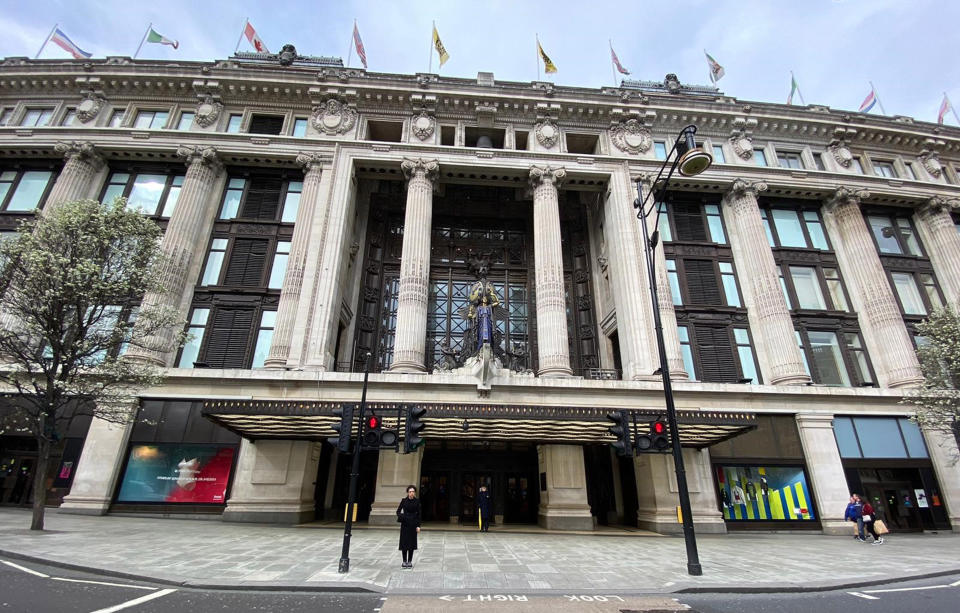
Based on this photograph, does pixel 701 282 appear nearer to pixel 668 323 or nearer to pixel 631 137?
pixel 668 323

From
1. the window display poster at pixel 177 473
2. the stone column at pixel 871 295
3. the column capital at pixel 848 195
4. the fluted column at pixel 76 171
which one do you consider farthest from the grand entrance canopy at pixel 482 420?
the column capital at pixel 848 195

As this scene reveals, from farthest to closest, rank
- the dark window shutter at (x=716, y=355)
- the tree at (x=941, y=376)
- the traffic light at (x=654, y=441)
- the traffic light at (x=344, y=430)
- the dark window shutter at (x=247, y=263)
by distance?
the dark window shutter at (x=247, y=263), the dark window shutter at (x=716, y=355), the tree at (x=941, y=376), the traffic light at (x=654, y=441), the traffic light at (x=344, y=430)

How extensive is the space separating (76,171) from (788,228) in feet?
137

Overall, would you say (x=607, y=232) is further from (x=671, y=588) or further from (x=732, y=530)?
(x=671, y=588)

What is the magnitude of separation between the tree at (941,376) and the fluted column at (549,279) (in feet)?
50.3

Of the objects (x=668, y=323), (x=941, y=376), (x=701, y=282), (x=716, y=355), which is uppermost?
(x=701, y=282)

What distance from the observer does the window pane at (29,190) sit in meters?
23.7

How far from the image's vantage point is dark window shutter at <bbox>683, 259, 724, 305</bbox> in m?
23.7

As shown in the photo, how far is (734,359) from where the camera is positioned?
2228 cm

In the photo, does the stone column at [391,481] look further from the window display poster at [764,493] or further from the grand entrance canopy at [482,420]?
the window display poster at [764,493]

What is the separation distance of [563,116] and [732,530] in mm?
24200

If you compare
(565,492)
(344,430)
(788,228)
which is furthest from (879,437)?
(344,430)

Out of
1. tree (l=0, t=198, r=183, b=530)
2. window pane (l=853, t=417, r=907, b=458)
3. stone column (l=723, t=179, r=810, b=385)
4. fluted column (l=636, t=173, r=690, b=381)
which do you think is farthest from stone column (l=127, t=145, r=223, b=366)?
window pane (l=853, t=417, r=907, b=458)

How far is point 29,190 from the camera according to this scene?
79.1 feet
